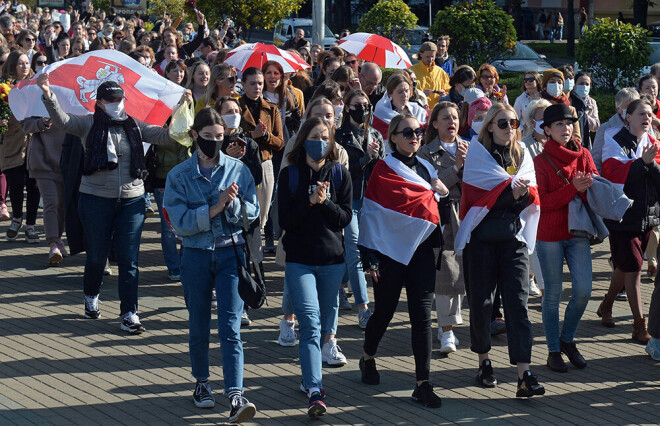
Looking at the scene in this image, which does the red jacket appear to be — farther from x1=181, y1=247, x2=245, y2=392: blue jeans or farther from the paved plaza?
x1=181, y1=247, x2=245, y2=392: blue jeans

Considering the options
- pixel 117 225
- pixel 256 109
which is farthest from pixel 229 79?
pixel 117 225

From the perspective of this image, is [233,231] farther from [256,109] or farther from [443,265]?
[256,109]

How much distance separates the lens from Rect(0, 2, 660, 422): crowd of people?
276 inches

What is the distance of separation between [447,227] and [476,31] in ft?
35.7

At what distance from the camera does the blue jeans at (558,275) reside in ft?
26.3

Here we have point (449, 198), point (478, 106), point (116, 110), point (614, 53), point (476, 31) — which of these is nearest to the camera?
point (449, 198)

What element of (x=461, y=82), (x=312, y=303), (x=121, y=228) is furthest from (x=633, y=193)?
(x=121, y=228)

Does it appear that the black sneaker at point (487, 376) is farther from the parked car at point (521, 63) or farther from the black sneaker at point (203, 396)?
the parked car at point (521, 63)

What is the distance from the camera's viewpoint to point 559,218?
7.96 meters

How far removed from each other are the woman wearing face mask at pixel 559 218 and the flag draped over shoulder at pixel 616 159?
95cm

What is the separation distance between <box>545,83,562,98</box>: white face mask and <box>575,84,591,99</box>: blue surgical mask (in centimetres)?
110

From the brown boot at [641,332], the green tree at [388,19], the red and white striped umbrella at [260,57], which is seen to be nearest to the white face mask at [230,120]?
the brown boot at [641,332]

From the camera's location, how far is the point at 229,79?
9.80 metres

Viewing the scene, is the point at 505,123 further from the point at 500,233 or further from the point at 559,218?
the point at 559,218
